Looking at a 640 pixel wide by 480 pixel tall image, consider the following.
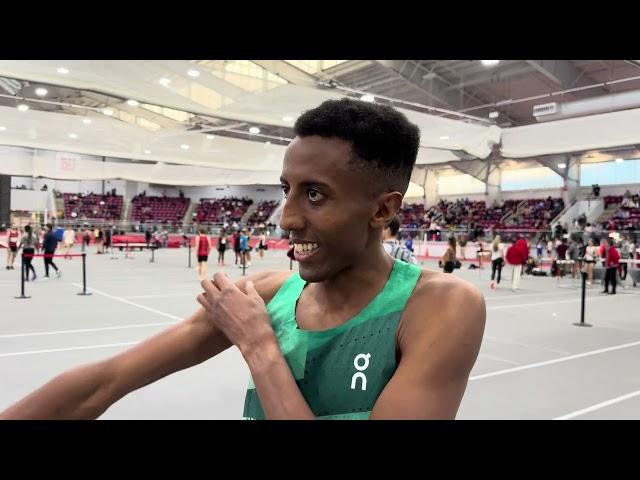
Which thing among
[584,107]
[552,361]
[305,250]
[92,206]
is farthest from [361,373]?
[92,206]

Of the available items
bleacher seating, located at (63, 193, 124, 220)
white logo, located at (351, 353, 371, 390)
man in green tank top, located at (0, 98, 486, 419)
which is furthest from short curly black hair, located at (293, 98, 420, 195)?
bleacher seating, located at (63, 193, 124, 220)

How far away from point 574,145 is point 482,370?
1270 centimetres

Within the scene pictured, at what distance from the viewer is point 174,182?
27203mm

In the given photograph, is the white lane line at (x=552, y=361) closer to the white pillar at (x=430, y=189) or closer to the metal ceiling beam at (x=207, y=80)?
the metal ceiling beam at (x=207, y=80)

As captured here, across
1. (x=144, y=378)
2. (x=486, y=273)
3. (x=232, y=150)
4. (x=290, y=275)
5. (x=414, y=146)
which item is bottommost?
(x=486, y=273)

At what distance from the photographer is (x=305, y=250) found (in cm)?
112

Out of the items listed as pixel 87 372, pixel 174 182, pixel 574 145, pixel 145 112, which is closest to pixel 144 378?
pixel 87 372

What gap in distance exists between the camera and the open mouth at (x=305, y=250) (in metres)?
1.11

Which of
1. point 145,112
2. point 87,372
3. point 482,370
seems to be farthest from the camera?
point 145,112

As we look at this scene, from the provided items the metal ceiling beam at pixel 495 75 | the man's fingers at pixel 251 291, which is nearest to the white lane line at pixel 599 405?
the man's fingers at pixel 251 291

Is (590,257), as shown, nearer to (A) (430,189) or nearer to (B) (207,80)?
(B) (207,80)

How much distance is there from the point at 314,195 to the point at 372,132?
18 centimetres

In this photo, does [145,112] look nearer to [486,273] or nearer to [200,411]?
[486,273]
